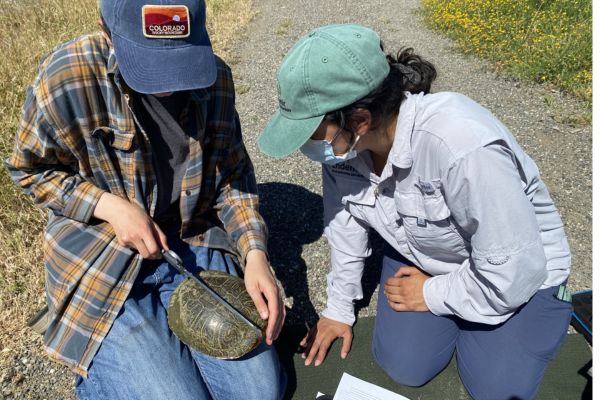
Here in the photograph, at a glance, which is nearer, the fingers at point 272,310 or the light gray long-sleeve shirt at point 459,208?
the light gray long-sleeve shirt at point 459,208

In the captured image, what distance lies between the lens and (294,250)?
2.85 m

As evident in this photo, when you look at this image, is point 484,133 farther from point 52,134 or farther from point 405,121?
point 52,134

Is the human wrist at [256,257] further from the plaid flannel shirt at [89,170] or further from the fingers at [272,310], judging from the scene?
the fingers at [272,310]

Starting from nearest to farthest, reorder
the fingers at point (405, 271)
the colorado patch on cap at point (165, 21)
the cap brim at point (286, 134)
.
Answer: the colorado patch on cap at point (165, 21), the cap brim at point (286, 134), the fingers at point (405, 271)

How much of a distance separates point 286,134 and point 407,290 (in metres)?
1.02

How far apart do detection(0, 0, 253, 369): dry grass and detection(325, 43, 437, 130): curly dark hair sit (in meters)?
1.92

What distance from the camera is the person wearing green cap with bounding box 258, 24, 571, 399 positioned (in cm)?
144

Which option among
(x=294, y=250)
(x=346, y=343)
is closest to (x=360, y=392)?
(x=346, y=343)

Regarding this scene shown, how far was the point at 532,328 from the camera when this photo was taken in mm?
1883

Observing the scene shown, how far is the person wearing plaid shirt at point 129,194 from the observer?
1.58 metres

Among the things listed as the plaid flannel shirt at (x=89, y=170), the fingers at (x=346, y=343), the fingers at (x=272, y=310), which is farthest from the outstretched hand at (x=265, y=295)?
the fingers at (x=346, y=343)

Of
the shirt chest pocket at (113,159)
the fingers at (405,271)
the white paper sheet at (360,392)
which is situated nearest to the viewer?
the shirt chest pocket at (113,159)

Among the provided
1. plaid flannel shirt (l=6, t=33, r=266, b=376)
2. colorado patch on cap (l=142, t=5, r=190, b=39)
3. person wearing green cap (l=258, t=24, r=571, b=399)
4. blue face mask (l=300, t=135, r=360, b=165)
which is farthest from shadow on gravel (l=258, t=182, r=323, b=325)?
colorado patch on cap (l=142, t=5, r=190, b=39)

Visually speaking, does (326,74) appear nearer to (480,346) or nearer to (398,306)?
(398,306)
